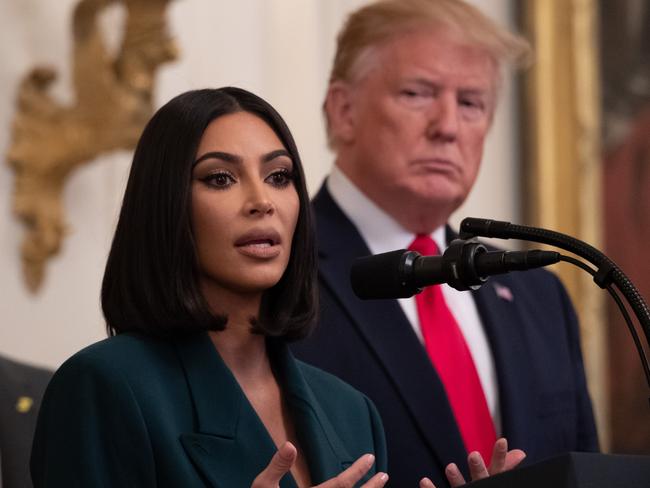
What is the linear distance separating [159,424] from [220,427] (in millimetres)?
130

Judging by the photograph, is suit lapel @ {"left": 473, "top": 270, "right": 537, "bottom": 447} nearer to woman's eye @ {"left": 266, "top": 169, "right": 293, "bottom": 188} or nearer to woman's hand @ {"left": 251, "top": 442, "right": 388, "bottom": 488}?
woman's eye @ {"left": 266, "top": 169, "right": 293, "bottom": 188}

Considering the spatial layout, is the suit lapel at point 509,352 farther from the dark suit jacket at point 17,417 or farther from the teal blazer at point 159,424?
the dark suit jacket at point 17,417

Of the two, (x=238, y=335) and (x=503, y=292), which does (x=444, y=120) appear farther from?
(x=238, y=335)

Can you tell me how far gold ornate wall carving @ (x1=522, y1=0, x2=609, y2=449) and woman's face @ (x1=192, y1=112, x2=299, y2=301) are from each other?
Result: 3.90 metres

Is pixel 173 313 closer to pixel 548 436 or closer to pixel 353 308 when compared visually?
pixel 353 308

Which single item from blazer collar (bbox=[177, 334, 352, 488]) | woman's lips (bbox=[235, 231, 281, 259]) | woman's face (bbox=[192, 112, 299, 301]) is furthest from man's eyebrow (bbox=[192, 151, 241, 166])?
blazer collar (bbox=[177, 334, 352, 488])

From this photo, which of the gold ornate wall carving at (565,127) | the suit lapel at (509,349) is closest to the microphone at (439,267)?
the suit lapel at (509,349)

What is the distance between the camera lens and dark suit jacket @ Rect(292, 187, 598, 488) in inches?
138

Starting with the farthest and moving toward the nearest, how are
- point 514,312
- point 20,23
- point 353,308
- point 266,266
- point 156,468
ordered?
point 20,23
point 514,312
point 353,308
point 266,266
point 156,468

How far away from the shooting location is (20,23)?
14.8 feet

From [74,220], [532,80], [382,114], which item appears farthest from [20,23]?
[532,80]

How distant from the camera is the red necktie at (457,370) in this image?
3.62 meters

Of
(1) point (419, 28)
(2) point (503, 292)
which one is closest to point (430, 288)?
(2) point (503, 292)

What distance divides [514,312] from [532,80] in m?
2.83
